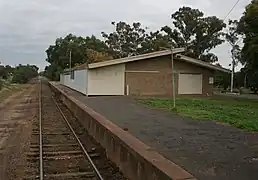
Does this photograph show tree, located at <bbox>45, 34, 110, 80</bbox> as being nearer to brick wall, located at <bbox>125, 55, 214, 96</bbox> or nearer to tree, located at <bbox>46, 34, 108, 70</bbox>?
tree, located at <bbox>46, 34, 108, 70</bbox>

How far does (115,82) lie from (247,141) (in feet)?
76.8

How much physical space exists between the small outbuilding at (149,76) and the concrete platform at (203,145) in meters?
17.6

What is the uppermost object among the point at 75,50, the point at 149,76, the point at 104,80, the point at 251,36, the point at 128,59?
the point at 75,50

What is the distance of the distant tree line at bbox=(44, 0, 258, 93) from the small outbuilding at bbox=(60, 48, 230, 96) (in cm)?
372

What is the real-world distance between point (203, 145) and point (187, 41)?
56.8 metres

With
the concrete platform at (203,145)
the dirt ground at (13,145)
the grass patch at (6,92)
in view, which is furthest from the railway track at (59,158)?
the grass patch at (6,92)

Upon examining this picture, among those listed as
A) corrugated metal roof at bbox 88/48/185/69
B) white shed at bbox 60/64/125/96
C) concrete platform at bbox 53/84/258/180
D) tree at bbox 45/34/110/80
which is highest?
tree at bbox 45/34/110/80

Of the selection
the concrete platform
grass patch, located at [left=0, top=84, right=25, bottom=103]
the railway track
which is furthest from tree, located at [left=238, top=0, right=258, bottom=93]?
the railway track

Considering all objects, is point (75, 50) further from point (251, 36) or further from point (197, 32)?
point (251, 36)

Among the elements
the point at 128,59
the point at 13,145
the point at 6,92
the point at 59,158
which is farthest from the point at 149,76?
the point at 59,158

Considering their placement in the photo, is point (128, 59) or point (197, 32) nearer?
point (128, 59)

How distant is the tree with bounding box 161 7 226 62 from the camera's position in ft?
205

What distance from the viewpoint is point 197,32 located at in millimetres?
63781

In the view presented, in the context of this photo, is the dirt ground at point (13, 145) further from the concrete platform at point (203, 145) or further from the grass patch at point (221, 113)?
the grass patch at point (221, 113)
